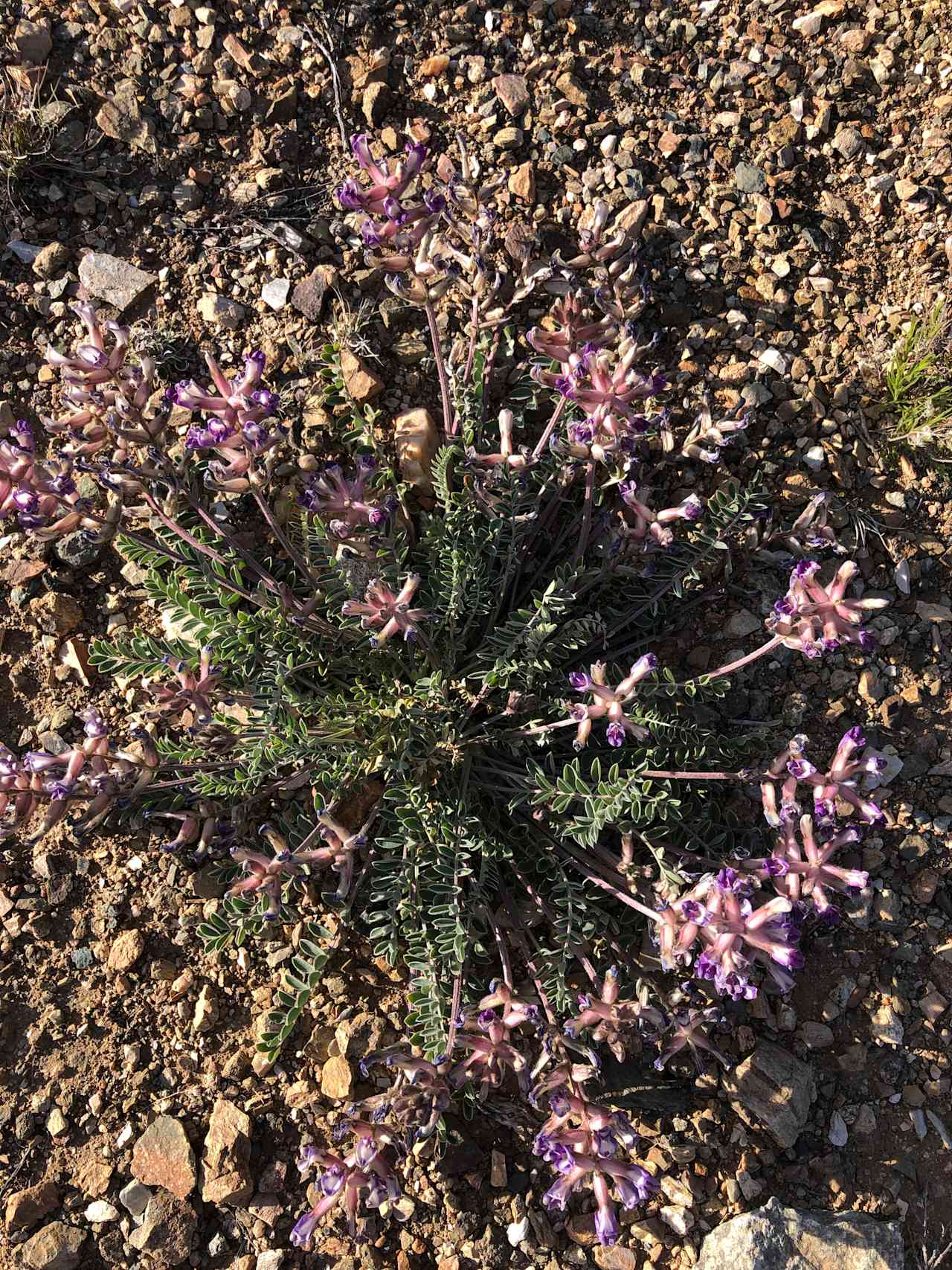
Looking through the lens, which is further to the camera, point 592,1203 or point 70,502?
point 592,1203

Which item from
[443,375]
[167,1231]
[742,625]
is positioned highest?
[443,375]

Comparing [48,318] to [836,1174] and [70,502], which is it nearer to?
[70,502]

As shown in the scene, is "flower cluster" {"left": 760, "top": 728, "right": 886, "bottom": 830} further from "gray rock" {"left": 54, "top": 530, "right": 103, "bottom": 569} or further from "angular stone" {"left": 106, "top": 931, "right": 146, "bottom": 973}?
"gray rock" {"left": 54, "top": 530, "right": 103, "bottom": 569}

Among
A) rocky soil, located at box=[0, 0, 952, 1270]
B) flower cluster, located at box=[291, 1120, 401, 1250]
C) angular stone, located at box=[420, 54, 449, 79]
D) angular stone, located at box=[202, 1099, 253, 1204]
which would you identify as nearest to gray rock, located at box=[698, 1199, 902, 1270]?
rocky soil, located at box=[0, 0, 952, 1270]

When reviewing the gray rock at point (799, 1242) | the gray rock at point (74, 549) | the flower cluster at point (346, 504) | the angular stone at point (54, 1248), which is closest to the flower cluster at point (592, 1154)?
the gray rock at point (799, 1242)

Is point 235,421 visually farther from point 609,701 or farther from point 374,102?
point 374,102

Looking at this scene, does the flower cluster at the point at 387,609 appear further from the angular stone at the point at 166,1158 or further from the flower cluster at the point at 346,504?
the angular stone at the point at 166,1158

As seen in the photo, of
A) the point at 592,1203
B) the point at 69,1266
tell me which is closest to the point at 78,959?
the point at 69,1266

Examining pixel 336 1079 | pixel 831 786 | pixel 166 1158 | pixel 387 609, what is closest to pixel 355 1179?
pixel 336 1079
